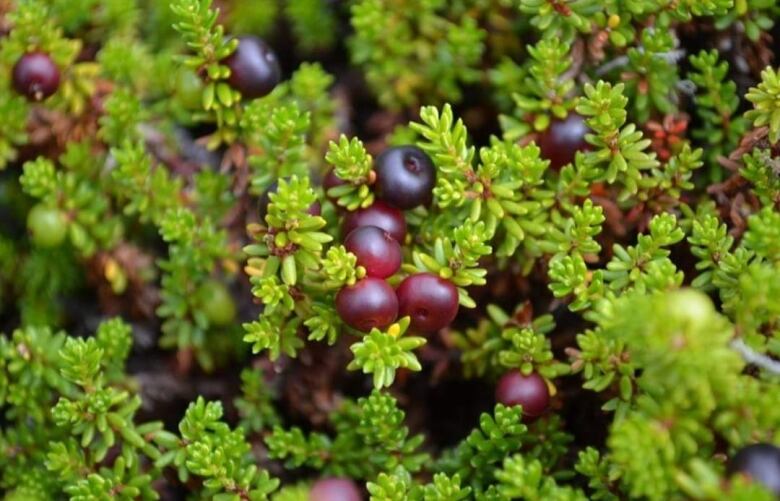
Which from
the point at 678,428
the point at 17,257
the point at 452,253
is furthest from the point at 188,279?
the point at 678,428

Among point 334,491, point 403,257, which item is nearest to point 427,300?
point 403,257

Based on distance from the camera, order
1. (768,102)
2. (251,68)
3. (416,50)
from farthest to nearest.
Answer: (416,50), (251,68), (768,102)

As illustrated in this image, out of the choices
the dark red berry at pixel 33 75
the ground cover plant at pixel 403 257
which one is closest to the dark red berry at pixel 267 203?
the ground cover plant at pixel 403 257

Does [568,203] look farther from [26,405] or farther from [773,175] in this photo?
[26,405]

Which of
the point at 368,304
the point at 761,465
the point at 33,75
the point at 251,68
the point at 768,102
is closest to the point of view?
the point at 761,465

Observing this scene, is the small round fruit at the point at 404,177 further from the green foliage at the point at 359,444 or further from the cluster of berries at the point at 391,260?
the green foliage at the point at 359,444

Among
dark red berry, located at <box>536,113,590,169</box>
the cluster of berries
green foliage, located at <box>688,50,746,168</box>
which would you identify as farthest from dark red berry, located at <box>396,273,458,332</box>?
green foliage, located at <box>688,50,746,168</box>

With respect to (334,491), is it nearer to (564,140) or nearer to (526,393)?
(526,393)
